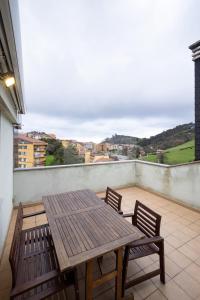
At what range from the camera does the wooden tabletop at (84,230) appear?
1259mm

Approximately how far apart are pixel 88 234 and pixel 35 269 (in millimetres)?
593

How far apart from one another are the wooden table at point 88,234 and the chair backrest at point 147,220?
32cm

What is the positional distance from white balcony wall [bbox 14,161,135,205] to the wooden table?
188 centimetres

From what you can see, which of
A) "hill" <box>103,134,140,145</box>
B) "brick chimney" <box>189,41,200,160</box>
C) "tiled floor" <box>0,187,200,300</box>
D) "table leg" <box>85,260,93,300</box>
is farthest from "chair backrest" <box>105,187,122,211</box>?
"hill" <box>103,134,140,145</box>

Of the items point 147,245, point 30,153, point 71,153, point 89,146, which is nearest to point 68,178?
point 30,153

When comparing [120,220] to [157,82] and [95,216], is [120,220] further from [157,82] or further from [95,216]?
[157,82]

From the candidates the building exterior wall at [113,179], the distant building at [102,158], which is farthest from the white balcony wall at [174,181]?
the distant building at [102,158]

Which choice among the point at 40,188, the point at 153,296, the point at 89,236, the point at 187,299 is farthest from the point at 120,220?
the point at 40,188

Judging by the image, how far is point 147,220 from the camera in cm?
192

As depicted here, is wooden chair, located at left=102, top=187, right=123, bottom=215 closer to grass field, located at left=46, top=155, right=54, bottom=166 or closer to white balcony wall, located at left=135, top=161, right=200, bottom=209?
white balcony wall, located at left=135, top=161, right=200, bottom=209

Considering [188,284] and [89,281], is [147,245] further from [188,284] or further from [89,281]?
[89,281]

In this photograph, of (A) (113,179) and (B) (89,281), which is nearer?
(B) (89,281)

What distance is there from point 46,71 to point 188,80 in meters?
4.72

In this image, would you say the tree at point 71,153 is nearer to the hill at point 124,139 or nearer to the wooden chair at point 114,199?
the hill at point 124,139
